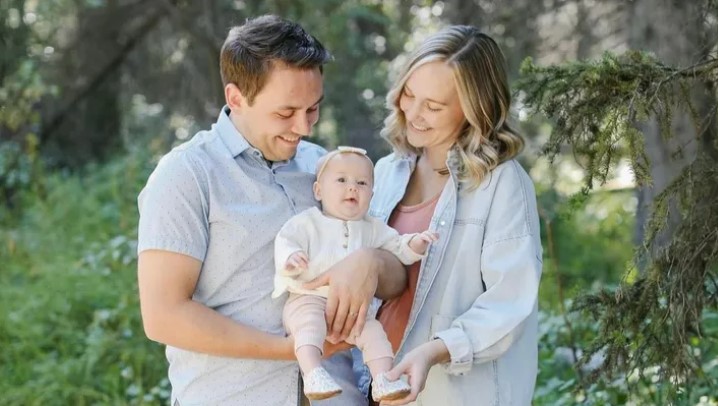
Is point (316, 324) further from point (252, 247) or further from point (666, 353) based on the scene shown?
point (666, 353)

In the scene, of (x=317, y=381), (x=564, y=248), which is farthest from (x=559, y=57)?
(x=317, y=381)

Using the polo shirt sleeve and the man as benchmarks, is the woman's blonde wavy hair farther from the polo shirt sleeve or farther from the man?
the polo shirt sleeve

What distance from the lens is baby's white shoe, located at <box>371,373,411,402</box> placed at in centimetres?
263

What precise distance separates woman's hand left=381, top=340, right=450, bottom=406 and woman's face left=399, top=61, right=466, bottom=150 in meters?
0.64

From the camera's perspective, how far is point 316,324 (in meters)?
2.72

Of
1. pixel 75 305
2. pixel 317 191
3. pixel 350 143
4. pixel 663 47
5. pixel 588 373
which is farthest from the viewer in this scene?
pixel 350 143

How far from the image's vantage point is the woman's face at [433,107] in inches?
121

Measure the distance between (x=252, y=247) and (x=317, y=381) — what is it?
0.41m

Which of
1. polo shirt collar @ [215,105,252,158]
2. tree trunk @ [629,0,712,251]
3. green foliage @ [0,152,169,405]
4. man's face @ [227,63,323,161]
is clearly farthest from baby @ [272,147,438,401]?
green foliage @ [0,152,169,405]

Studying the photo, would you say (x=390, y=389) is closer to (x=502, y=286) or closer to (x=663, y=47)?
(x=502, y=286)

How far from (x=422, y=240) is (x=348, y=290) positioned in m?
0.28

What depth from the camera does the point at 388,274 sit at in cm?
287

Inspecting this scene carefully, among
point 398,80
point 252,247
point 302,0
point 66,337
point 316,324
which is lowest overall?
point 66,337

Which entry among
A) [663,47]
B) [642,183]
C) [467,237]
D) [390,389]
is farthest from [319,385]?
[663,47]
